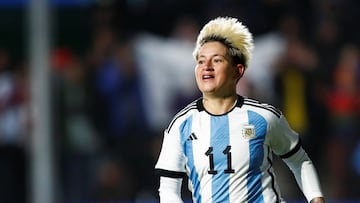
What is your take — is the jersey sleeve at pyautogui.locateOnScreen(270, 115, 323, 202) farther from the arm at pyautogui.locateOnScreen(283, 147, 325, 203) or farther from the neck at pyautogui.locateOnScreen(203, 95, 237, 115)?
the neck at pyautogui.locateOnScreen(203, 95, 237, 115)

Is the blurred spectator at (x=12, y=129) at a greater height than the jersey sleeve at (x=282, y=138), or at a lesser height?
lesser

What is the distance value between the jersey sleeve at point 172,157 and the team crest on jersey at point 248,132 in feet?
1.05

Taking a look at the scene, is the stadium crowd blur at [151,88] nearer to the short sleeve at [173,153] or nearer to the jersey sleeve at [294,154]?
the jersey sleeve at [294,154]

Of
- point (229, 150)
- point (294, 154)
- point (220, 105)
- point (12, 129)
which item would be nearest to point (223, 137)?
point (229, 150)

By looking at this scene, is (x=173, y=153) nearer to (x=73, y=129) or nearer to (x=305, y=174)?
(x=305, y=174)

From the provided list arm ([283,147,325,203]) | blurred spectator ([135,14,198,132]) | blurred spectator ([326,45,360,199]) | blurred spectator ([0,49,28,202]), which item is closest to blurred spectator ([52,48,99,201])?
blurred spectator ([0,49,28,202])

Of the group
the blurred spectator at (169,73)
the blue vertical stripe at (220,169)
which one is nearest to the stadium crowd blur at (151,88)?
the blurred spectator at (169,73)

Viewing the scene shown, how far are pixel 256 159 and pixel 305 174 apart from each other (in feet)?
1.12

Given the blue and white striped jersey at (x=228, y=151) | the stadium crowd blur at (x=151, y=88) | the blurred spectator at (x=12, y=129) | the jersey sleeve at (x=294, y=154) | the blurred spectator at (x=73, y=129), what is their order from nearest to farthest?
the blue and white striped jersey at (x=228, y=151), the jersey sleeve at (x=294, y=154), the stadium crowd blur at (x=151, y=88), the blurred spectator at (x=12, y=129), the blurred spectator at (x=73, y=129)

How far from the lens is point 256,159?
6.16 m

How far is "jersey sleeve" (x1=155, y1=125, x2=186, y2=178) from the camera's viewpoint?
6223mm

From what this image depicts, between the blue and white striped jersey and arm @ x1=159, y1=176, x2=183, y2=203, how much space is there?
3 cm

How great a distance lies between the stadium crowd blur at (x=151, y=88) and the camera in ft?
40.8

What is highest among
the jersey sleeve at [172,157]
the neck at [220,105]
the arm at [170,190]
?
the neck at [220,105]
